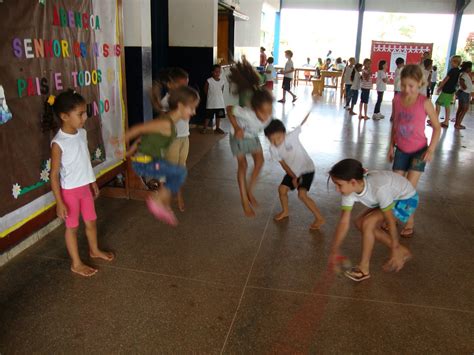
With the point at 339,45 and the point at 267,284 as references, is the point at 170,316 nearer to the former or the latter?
the point at 267,284

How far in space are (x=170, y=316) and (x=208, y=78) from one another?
6.71 m

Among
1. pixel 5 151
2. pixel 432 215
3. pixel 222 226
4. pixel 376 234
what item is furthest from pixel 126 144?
pixel 432 215

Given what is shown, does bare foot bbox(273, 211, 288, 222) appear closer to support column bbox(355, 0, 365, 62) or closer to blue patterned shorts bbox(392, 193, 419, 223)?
blue patterned shorts bbox(392, 193, 419, 223)

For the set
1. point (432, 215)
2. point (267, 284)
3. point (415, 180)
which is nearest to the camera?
point (267, 284)

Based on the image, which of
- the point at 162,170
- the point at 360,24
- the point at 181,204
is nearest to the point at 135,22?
the point at 162,170

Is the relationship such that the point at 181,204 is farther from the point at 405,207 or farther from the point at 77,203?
the point at 405,207

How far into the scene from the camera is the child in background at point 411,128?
3.42 meters

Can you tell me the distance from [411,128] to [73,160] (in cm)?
278

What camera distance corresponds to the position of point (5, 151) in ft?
9.52

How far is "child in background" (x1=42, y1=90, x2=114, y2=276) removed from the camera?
9.42ft

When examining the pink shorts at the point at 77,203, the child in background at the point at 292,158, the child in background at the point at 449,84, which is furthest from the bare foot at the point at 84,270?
the child in background at the point at 449,84

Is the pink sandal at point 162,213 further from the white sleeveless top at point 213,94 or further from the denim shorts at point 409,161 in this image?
the white sleeveless top at point 213,94

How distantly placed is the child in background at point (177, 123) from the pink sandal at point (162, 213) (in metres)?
0.30

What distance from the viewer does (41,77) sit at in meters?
3.19
